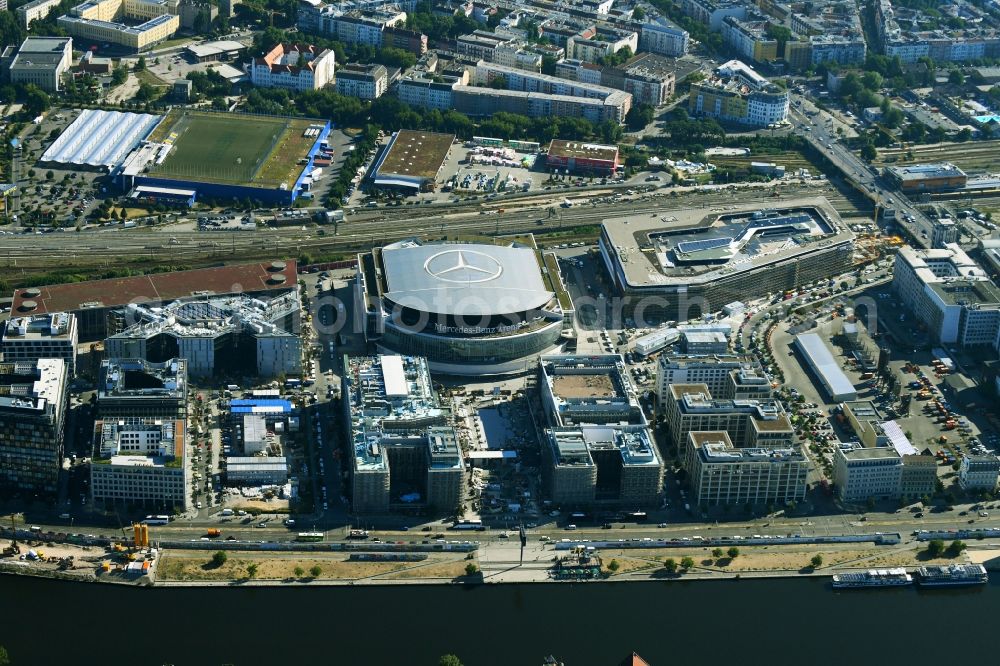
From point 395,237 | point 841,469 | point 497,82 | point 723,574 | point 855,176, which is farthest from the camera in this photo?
point 497,82

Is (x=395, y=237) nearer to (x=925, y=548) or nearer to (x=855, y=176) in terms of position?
(x=855, y=176)

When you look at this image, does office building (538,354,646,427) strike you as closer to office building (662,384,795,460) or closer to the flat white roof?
office building (662,384,795,460)

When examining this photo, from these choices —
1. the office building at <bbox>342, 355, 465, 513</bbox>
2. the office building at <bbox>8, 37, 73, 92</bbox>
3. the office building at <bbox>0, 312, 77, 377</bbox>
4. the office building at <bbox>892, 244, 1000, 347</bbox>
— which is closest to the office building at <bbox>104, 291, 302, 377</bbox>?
the office building at <bbox>0, 312, 77, 377</bbox>

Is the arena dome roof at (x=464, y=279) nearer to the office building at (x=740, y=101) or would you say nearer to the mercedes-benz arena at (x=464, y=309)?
the mercedes-benz arena at (x=464, y=309)

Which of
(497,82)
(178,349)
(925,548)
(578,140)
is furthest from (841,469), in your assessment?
(497,82)

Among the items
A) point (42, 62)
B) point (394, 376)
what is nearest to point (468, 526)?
point (394, 376)

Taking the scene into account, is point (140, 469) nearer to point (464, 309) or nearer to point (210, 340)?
point (210, 340)
